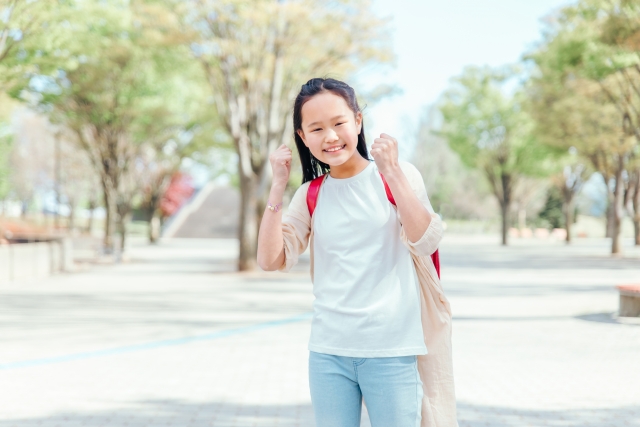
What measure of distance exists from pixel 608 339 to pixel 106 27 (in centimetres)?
1557

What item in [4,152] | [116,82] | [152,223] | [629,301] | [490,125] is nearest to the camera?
[629,301]

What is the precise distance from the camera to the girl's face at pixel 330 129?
218 centimetres

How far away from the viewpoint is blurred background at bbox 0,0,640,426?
18.6 feet

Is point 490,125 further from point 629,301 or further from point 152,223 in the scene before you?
point 629,301

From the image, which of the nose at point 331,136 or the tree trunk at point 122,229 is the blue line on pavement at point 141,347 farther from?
the tree trunk at point 122,229

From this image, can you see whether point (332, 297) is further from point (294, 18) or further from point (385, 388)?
point (294, 18)

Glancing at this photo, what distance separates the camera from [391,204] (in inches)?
86.5

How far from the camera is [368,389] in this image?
2.15m

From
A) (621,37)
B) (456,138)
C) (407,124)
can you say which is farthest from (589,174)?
(621,37)

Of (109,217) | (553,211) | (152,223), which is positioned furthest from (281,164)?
(553,211)

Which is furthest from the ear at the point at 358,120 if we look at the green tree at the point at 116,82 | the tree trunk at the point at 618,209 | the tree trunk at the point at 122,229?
the tree trunk at the point at 618,209

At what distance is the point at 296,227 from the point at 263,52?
15.0 meters

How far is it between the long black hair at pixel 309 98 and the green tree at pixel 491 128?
34.2 meters

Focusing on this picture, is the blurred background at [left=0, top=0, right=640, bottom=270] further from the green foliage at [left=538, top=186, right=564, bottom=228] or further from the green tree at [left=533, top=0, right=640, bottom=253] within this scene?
the green foliage at [left=538, top=186, right=564, bottom=228]
